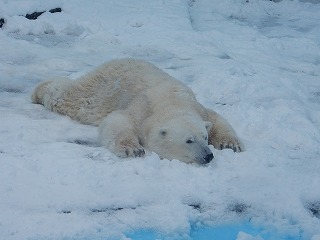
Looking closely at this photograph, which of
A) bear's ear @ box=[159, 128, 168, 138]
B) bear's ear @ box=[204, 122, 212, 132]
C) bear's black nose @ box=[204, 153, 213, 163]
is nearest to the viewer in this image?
bear's black nose @ box=[204, 153, 213, 163]

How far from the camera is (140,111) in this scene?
487 cm

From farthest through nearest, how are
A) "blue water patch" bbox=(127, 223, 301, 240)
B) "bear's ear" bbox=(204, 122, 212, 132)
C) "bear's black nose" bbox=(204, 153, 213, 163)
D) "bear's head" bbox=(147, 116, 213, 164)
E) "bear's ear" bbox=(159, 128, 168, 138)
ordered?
"bear's ear" bbox=(204, 122, 212, 132), "bear's ear" bbox=(159, 128, 168, 138), "bear's head" bbox=(147, 116, 213, 164), "bear's black nose" bbox=(204, 153, 213, 163), "blue water patch" bbox=(127, 223, 301, 240)

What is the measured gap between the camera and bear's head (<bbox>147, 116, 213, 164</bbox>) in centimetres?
429

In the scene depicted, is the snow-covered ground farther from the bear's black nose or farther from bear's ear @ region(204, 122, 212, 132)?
bear's ear @ region(204, 122, 212, 132)

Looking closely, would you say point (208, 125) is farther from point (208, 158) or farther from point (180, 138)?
point (208, 158)

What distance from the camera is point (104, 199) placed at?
11.1ft

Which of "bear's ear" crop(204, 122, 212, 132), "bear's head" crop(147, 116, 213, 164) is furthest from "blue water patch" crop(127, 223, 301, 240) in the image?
"bear's ear" crop(204, 122, 212, 132)

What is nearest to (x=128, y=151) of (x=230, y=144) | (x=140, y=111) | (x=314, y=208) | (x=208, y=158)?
(x=208, y=158)

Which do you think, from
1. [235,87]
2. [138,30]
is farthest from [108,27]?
[235,87]

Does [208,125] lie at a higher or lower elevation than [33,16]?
higher

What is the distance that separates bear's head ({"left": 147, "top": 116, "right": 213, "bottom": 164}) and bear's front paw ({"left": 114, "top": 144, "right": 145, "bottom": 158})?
0.27m

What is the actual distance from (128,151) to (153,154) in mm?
197

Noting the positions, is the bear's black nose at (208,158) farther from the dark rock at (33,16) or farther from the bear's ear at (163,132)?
the dark rock at (33,16)

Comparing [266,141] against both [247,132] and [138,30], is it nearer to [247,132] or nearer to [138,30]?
[247,132]
